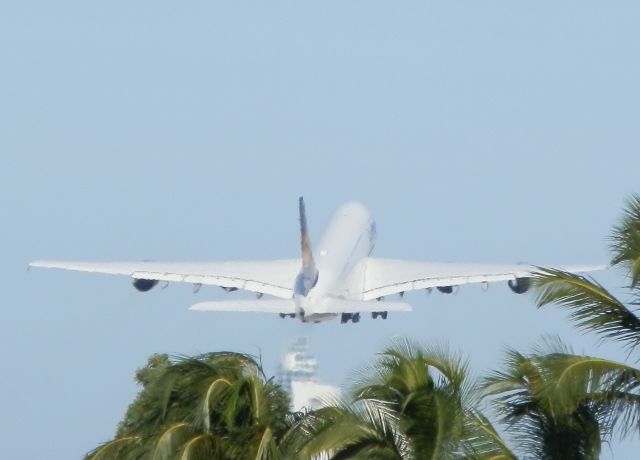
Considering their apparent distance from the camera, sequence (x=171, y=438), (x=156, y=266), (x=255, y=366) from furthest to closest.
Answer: (x=156, y=266) < (x=255, y=366) < (x=171, y=438)

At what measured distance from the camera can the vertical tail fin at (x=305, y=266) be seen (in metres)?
93.6

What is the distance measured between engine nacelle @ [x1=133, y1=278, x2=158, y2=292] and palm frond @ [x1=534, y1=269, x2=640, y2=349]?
76.2m

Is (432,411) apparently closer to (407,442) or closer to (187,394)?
(407,442)

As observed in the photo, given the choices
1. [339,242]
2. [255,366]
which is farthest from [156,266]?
[255,366]

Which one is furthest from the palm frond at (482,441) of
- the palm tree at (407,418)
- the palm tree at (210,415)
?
the palm tree at (210,415)

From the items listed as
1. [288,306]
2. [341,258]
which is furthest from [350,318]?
[288,306]

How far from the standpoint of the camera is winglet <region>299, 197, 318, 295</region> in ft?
309

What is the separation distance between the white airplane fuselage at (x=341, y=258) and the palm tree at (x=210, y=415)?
65538 mm

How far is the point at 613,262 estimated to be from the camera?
22359mm

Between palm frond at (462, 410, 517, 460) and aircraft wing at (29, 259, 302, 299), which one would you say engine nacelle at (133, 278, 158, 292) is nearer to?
aircraft wing at (29, 259, 302, 299)

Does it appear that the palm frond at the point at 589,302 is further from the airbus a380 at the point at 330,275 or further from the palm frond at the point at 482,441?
the airbus a380 at the point at 330,275

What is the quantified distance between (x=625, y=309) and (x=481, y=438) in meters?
2.47

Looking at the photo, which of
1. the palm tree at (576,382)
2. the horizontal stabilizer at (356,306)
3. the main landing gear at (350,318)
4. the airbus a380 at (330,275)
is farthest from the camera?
the main landing gear at (350,318)

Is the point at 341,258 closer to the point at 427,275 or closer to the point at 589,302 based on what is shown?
the point at 427,275
